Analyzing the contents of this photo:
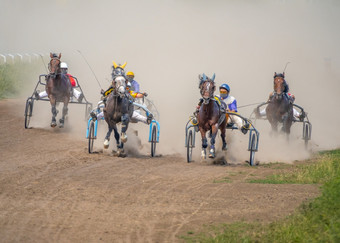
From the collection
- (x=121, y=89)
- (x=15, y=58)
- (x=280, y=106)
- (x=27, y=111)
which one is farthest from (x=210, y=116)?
(x=15, y=58)

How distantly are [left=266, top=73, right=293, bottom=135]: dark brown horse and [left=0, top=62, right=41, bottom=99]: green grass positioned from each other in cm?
1550

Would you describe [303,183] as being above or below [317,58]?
below

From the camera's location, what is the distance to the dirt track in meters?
9.68

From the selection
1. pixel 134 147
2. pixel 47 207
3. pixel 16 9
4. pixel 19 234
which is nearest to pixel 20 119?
pixel 134 147

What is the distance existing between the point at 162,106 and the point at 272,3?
2221 cm

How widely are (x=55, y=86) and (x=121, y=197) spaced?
11.4 metres

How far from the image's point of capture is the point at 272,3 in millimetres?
51562

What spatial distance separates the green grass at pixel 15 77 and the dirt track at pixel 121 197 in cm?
1778

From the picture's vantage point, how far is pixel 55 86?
75.4 feet

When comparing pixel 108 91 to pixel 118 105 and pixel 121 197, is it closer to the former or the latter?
pixel 118 105

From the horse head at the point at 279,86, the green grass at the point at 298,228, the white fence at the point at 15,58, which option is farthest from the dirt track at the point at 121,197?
the white fence at the point at 15,58

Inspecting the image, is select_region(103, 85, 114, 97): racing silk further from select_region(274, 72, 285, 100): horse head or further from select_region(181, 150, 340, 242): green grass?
select_region(181, 150, 340, 242): green grass

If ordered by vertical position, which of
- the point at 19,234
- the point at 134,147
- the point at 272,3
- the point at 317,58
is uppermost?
the point at 272,3

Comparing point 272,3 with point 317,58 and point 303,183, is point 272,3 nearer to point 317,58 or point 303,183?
point 317,58
